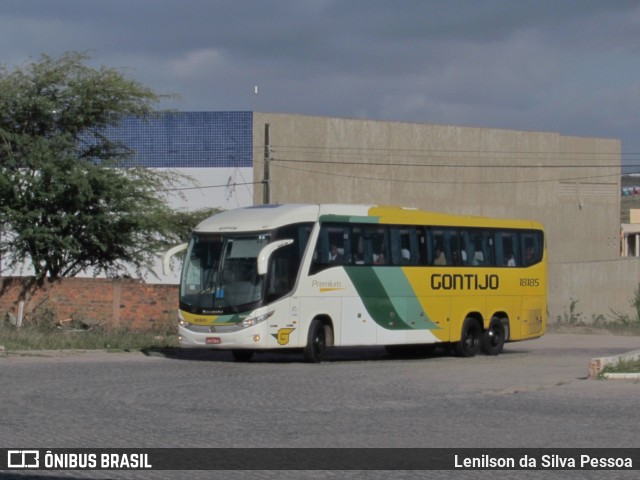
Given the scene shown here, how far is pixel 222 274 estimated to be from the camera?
23.8 metres

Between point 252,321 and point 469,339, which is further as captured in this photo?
point 469,339

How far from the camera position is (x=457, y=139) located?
59.9m

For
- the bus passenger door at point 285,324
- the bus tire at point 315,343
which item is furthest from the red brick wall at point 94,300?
the bus passenger door at point 285,324

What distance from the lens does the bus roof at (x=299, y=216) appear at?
78.8ft

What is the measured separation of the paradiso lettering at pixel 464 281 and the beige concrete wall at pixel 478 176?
24.5 metres

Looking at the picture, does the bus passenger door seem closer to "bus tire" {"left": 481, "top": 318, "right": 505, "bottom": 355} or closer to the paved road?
the paved road

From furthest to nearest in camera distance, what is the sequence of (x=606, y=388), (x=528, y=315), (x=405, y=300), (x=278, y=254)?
(x=528, y=315) → (x=405, y=300) → (x=278, y=254) → (x=606, y=388)

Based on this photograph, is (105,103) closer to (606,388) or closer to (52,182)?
(52,182)

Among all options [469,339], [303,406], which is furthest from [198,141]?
[303,406]

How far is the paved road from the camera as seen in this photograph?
40.1 feet

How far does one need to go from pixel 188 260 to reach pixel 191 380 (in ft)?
16.8

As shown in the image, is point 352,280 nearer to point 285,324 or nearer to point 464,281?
point 285,324

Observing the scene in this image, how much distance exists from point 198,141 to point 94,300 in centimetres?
2145

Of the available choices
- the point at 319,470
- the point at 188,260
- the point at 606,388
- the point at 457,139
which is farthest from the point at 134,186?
the point at 457,139
